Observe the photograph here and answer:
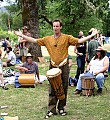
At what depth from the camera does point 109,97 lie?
26.2 feet

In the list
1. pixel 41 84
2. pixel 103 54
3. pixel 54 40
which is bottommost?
pixel 41 84

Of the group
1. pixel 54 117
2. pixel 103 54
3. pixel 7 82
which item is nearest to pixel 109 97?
pixel 103 54

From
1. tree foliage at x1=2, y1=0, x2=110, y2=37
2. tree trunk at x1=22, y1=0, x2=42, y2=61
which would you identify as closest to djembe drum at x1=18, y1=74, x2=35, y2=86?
tree foliage at x1=2, y1=0, x2=110, y2=37

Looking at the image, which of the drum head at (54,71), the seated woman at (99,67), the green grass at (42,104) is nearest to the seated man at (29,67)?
the green grass at (42,104)

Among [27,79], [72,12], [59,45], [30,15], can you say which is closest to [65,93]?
[59,45]

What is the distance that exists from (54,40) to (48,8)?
24.6 metres

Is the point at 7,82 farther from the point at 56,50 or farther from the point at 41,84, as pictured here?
the point at 56,50

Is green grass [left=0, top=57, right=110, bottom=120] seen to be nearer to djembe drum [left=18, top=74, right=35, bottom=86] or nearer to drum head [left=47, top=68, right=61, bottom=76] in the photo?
djembe drum [left=18, top=74, right=35, bottom=86]

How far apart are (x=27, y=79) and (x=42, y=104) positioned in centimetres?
204

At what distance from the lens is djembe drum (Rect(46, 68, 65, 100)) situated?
5.95 m

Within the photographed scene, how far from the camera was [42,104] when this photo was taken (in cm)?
733

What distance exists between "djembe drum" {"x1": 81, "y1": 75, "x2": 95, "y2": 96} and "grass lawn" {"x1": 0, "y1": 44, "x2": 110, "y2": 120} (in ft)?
0.55

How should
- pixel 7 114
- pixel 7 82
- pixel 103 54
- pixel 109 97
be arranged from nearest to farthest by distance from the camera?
pixel 7 114
pixel 109 97
pixel 103 54
pixel 7 82

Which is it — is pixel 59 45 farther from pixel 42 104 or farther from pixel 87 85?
pixel 87 85
